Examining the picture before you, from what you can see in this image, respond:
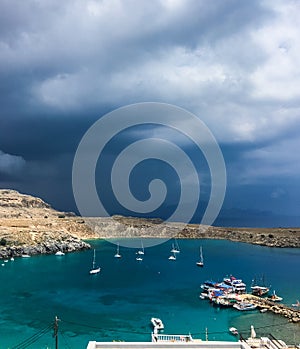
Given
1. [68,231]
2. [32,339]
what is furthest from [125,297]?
[68,231]

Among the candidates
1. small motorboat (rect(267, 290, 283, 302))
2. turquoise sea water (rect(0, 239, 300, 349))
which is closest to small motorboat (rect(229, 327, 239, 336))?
turquoise sea water (rect(0, 239, 300, 349))

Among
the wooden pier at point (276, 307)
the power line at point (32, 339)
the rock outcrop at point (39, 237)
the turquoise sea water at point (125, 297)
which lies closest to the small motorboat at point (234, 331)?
the turquoise sea water at point (125, 297)

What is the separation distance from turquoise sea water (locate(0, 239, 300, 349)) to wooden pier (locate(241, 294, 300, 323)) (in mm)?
1184

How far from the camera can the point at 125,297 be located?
50.4 meters

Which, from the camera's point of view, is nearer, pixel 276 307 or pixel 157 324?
pixel 157 324

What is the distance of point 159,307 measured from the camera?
45156 mm

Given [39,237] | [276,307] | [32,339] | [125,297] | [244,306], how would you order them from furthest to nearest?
[39,237]
[125,297]
[244,306]
[276,307]
[32,339]

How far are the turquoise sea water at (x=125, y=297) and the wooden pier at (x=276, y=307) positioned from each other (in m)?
1.18

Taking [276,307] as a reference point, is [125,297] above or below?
below

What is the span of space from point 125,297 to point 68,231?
73772 millimetres

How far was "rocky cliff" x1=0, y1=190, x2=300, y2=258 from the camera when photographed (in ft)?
304

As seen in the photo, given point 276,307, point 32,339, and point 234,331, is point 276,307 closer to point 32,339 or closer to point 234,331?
point 234,331

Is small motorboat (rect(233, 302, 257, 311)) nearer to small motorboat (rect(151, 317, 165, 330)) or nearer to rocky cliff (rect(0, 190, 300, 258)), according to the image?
small motorboat (rect(151, 317, 165, 330))

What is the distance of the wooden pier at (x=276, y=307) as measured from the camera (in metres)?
40.2
